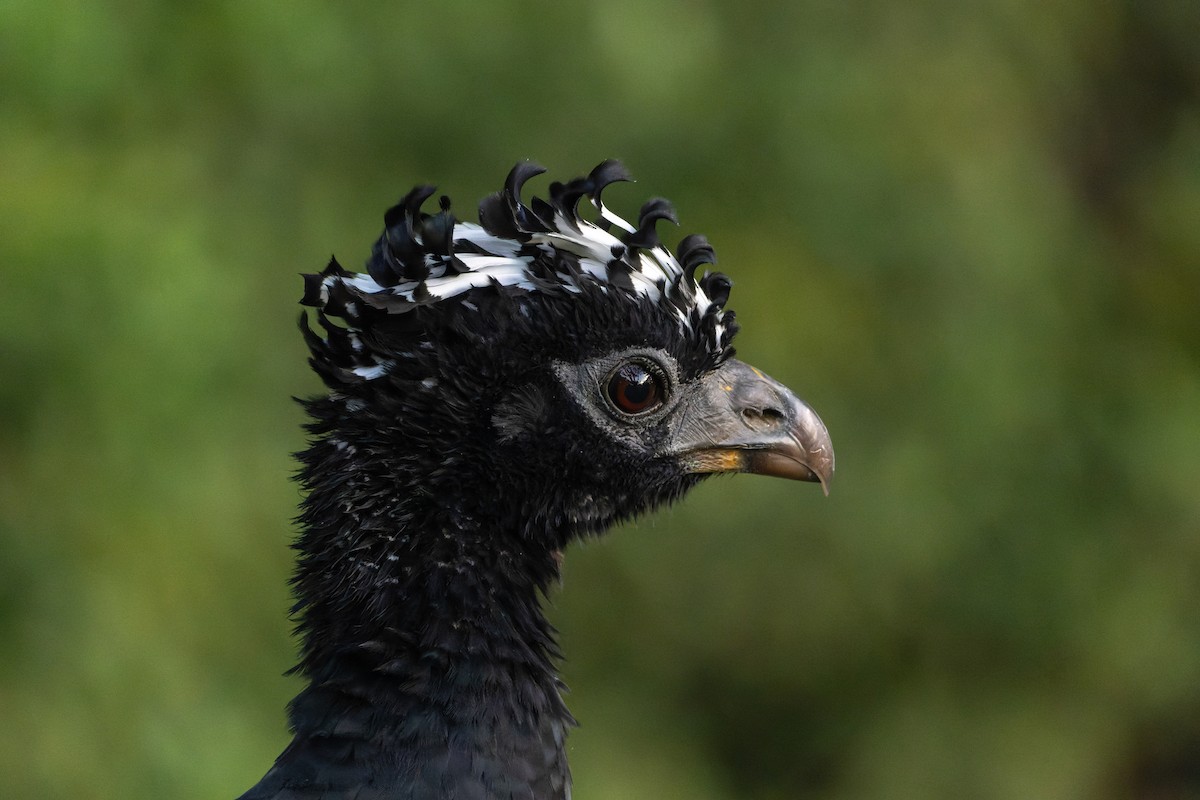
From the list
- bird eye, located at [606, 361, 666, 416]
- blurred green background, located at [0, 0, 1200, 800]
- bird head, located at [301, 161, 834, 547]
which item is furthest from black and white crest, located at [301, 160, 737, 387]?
blurred green background, located at [0, 0, 1200, 800]

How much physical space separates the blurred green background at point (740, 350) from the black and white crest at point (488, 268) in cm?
322

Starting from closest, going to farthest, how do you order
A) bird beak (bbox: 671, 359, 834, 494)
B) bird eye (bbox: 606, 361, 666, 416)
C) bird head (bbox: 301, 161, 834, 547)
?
bird head (bbox: 301, 161, 834, 547)
bird eye (bbox: 606, 361, 666, 416)
bird beak (bbox: 671, 359, 834, 494)

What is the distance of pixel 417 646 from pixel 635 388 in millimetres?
952

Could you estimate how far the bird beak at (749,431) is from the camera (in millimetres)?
3893

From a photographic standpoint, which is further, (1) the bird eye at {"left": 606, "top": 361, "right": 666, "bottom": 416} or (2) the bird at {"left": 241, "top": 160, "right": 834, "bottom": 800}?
(1) the bird eye at {"left": 606, "top": 361, "right": 666, "bottom": 416}

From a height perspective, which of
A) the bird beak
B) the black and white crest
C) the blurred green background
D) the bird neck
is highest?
the blurred green background

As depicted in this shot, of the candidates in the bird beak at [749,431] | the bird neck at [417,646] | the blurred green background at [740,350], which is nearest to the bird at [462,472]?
the bird neck at [417,646]

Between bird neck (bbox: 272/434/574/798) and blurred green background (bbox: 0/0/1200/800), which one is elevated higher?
blurred green background (bbox: 0/0/1200/800)

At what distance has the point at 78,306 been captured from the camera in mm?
6305

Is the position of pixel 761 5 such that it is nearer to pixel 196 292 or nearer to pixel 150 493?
pixel 196 292

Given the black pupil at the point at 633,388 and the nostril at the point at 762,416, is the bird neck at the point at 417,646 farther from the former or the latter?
the nostril at the point at 762,416

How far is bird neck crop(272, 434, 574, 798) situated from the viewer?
3.27 meters

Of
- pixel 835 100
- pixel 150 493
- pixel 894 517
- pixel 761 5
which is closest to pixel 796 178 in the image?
pixel 835 100

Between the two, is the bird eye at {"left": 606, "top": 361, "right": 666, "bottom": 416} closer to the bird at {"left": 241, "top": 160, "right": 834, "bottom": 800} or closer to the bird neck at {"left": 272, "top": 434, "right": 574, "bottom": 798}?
the bird at {"left": 241, "top": 160, "right": 834, "bottom": 800}
